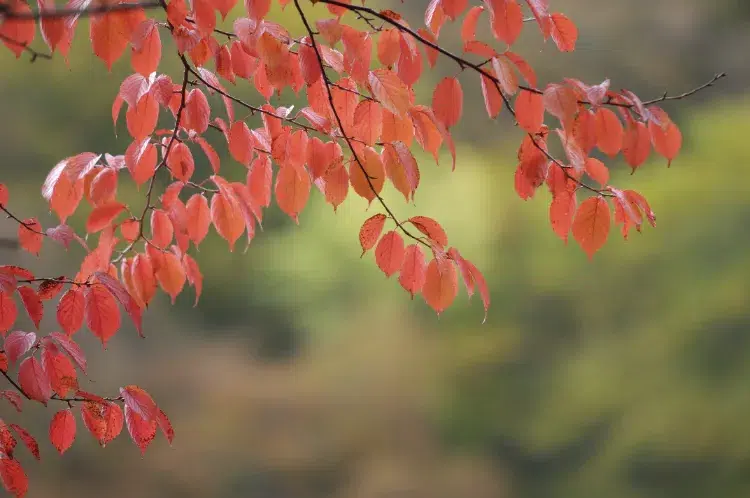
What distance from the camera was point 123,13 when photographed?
0.77 meters

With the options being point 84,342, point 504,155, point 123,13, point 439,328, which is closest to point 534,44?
point 504,155

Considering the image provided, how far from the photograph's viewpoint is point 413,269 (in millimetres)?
891

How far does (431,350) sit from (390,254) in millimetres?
2084

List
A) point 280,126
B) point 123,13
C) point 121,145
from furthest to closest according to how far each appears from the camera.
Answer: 1. point 121,145
2. point 280,126
3. point 123,13

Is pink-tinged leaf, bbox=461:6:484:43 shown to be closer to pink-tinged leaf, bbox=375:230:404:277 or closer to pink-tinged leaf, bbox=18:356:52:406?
pink-tinged leaf, bbox=375:230:404:277

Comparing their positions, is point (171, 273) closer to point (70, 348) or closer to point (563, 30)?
point (70, 348)

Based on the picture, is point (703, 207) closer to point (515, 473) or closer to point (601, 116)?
point (515, 473)

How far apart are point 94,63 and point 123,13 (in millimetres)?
2477

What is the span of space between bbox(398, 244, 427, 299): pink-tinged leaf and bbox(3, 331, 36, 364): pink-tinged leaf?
408 mm

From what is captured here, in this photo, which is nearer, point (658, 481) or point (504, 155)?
point (658, 481)

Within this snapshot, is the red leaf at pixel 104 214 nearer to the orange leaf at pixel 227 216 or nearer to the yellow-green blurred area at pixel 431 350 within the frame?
the orange leaf at pixel 227 216

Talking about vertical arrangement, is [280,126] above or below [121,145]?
below

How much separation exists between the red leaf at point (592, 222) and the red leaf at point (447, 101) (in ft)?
0.57

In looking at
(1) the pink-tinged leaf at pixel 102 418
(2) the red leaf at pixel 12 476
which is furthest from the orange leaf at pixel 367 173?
(2) the red leaf at pixel 12 476
